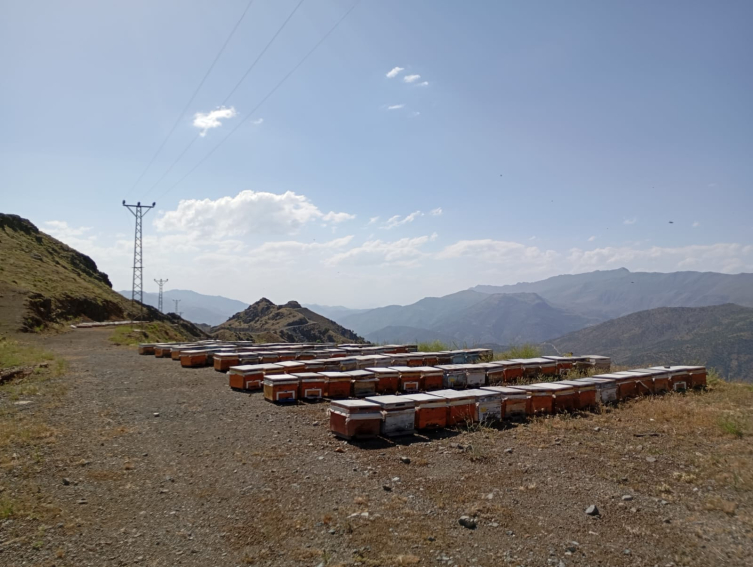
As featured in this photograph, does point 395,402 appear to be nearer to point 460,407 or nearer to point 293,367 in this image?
point 460,407

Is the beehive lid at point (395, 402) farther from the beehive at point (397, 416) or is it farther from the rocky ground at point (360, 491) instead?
the rocky ground at point (360, 491)

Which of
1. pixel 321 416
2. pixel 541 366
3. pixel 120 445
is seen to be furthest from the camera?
pixel 541 366

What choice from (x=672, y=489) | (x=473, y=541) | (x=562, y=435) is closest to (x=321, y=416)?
(x=562, y=435)

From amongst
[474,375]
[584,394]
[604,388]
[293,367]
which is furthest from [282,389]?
[604,388]

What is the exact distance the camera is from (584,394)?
11.0 meters

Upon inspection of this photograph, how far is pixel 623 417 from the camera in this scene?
10.4 m

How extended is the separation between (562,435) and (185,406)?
27.0ft

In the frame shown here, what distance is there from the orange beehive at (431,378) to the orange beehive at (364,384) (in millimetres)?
1349

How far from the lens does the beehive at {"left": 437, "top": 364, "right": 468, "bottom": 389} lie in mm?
12734

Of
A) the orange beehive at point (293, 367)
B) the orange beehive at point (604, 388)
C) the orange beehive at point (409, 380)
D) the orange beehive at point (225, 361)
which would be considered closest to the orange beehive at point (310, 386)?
the orange beehive at point (293, 367)

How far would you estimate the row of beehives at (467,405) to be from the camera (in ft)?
27.6

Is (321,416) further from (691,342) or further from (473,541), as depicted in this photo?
(691,342)

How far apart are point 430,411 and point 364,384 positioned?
3452 mm

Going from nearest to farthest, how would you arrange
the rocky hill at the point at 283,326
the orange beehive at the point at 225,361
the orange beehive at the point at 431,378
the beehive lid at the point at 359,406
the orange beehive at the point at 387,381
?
the beehive lid at the point at 359,406 → the orange beehive at the point at 387,381 → the orange beehive at the point at 431,378 → the orange beehive at the point at 225,361 → the rocky hill at the point at 283,326
